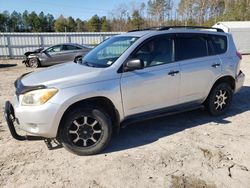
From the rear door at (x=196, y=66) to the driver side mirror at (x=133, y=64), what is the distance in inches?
37.7

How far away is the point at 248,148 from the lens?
4.02 m

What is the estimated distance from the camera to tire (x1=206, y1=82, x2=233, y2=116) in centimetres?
521

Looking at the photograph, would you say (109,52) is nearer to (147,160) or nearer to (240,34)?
(147,160)

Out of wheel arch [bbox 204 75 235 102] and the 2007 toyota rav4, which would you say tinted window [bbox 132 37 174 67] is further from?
wheel arch [bbox 204 75 235 102]

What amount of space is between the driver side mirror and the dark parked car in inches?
442

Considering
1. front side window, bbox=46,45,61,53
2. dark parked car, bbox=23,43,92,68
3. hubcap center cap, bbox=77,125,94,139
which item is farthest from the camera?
front side window, bbox=46,45,61,53

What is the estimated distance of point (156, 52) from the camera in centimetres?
436

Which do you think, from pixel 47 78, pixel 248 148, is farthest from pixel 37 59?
pixel 248 148

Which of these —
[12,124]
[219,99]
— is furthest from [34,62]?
[219,99]

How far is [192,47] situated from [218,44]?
0.75 metres

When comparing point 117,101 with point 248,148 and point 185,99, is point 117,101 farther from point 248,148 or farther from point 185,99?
point 248,148

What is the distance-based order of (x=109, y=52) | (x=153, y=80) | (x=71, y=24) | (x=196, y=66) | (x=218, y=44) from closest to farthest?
1. (x=153, y=80)
2. (x=109, y=52)
3. (x=196, y=66)
4. (x=218, y=44)
5. (x=71, y=24)

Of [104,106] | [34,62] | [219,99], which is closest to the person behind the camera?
[104,106]

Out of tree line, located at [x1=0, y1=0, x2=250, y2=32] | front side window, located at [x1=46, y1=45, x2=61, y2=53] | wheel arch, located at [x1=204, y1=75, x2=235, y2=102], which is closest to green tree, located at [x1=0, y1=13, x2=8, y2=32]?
tree line, located at [x1=0, y1=0, x2=250, y2=32]
